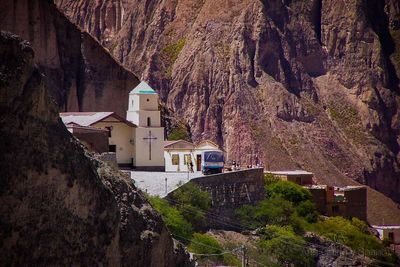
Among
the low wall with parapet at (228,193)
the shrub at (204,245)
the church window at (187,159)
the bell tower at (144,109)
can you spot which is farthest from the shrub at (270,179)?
the shrub at (204,245)

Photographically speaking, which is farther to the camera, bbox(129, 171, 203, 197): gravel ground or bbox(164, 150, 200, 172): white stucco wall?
bbox(164, 150, 200, 172): white stucco wall

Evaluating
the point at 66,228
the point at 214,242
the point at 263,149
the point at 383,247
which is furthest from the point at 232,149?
the point at 66,228

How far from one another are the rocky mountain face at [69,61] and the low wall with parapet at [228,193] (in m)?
18.6

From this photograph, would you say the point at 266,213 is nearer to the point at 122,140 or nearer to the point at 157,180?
the point at 122,140

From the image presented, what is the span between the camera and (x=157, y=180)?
237 feet

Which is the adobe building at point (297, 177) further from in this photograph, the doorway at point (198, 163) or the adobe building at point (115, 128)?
the adobe building at point (115, 128)

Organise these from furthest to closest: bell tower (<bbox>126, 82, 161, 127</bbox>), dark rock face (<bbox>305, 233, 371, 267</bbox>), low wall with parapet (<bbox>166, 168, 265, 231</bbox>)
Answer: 1. bell tower (<bbox>126, 82, 161, 127</bbox>)
2. dark rock face (<bbox>305, 233, 371, 267</bbox>)
3. low wall with parapet (<bbox>166, 168, 265, 231</bbox>)

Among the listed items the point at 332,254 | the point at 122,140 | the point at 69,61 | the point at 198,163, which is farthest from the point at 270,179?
the point at 69,61

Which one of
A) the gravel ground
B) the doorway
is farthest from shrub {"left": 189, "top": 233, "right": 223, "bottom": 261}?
the doorway

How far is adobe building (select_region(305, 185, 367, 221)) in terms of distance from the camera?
9462 centimetres

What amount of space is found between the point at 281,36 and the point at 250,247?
3120 inches

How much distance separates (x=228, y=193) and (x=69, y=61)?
94.0 ft

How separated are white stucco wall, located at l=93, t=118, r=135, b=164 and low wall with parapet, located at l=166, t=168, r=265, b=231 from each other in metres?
5.34

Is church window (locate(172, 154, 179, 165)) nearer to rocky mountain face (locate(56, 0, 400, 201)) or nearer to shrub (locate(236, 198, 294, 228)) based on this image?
shrub (locate(236, 198, 294, 228))
